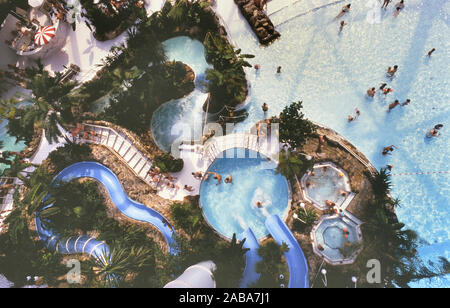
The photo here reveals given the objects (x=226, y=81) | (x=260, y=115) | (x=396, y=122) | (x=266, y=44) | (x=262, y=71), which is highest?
(x=266, y=44)

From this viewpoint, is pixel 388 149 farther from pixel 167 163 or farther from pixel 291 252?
pixel 167 163

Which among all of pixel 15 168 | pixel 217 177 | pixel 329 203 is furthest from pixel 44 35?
pixel 329 203

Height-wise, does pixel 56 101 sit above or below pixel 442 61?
below

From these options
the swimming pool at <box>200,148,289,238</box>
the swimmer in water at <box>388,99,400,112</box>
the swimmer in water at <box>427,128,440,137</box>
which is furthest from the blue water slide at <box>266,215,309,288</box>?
the swimmer in water at <box>427,128,440,137</box>

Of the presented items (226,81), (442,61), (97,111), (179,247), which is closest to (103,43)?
(97,111)

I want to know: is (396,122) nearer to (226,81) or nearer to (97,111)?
(226,81)
